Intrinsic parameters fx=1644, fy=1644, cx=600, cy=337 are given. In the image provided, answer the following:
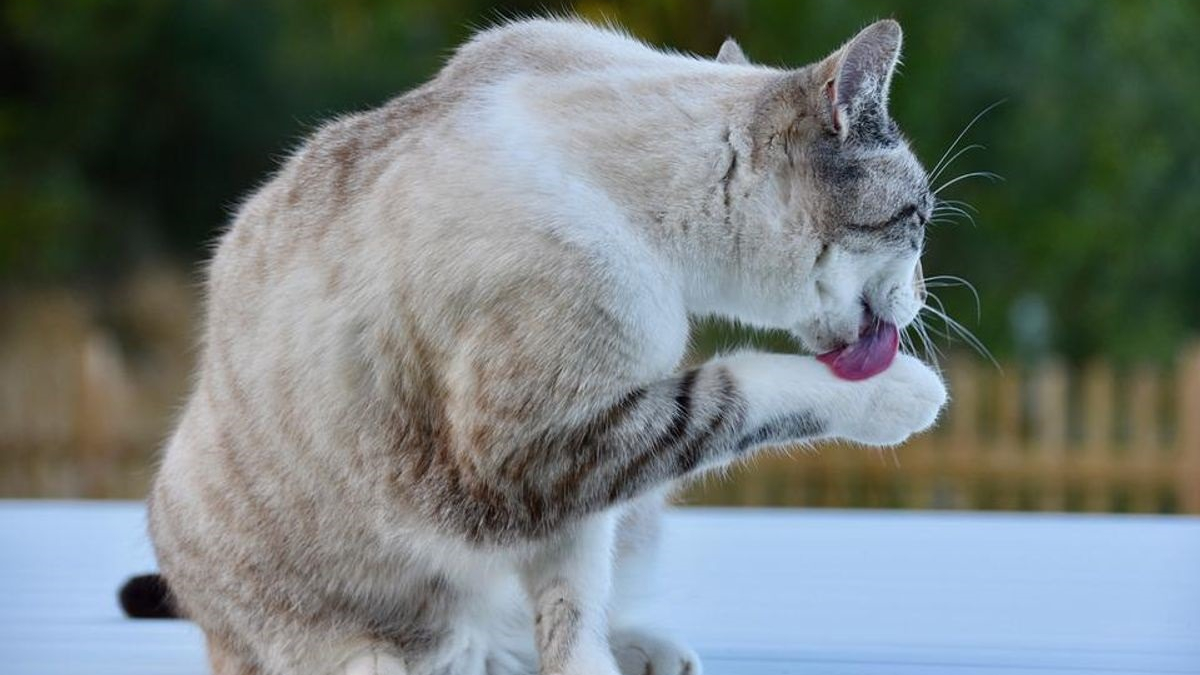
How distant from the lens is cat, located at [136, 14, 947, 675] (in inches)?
64.9

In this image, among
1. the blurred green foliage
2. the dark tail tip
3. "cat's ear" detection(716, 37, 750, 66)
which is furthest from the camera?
the blurred green foliage

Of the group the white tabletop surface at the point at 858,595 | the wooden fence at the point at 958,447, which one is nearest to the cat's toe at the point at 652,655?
the white tabletop surface at the point at 858,595

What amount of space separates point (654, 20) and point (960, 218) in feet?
4.98

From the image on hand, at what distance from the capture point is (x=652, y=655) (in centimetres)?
199

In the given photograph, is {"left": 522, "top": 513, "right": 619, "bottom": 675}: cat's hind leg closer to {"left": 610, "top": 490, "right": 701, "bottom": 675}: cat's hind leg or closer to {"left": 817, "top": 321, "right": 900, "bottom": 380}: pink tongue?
{"left": 610, "top": 490, "right": 701, "bottom": 675}: cat's hind leg

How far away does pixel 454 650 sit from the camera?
185 cm

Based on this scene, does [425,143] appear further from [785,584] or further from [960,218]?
[960,218]

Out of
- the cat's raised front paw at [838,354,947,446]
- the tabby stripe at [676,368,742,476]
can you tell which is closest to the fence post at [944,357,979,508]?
the cat's raised front paw at [838,354,947,446]

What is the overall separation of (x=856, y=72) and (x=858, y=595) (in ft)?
3.59

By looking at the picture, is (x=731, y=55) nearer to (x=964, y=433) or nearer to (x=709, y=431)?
(x=709, y=431)

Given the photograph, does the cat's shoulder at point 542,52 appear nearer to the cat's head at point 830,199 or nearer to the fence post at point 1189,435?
the cat's head at point 830,199

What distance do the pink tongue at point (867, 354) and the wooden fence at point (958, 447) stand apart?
3.44m

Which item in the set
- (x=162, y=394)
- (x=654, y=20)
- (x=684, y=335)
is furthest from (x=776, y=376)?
(x=162, y=394)

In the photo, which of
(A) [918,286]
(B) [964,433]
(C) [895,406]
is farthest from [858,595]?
(B) [964,433]
